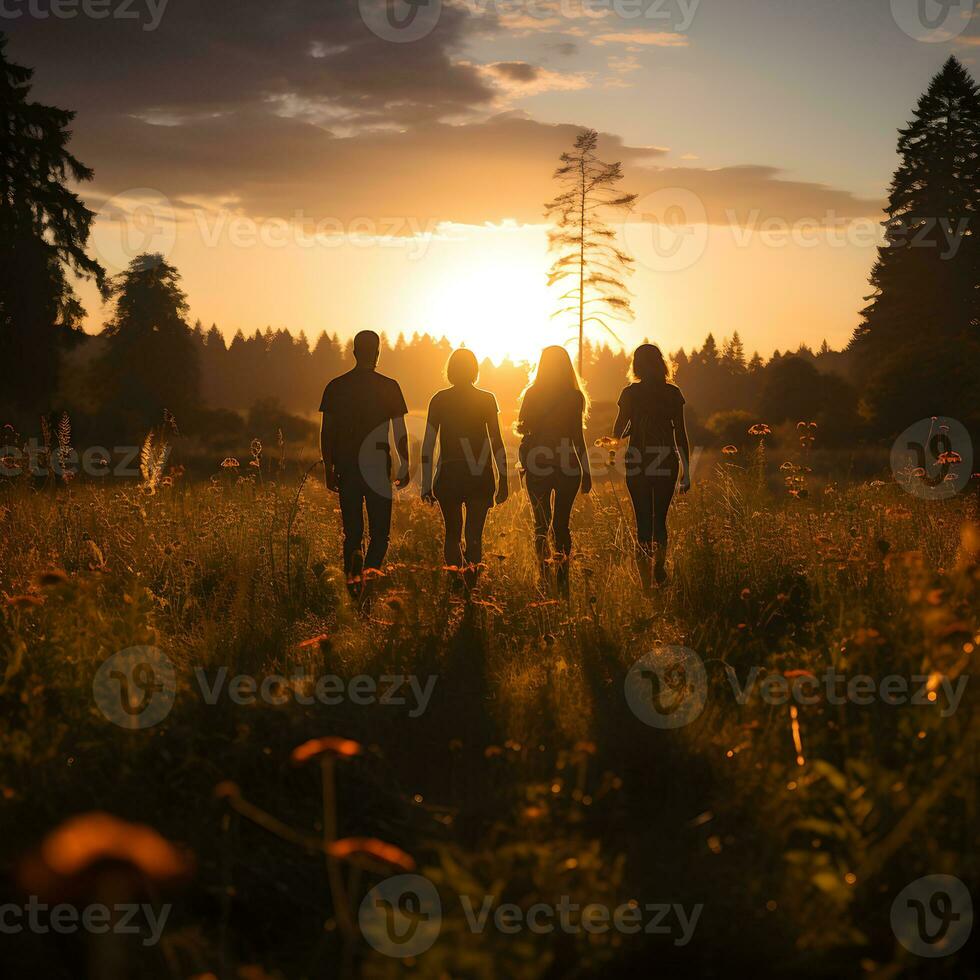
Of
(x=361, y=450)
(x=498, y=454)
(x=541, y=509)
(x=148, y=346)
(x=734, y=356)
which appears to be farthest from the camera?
(x=734, y=356)

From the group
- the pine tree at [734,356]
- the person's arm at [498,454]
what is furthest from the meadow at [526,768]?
the pine tree at [734,356]

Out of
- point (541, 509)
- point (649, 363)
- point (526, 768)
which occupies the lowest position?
point (526, 768)

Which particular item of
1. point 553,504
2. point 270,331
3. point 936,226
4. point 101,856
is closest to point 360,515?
point 553,504

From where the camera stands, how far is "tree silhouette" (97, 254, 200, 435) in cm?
4816

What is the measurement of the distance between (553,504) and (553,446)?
52cm

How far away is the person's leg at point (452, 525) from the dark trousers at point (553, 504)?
69 centimetres

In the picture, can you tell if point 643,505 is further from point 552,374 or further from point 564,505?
point 552,374

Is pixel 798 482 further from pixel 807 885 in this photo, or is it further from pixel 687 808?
pixel 807 885

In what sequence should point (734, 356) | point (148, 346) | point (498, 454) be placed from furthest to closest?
point (734, 356), point (148, 346), point (498, 454)

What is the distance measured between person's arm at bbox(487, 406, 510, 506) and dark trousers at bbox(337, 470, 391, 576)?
0.92 meters

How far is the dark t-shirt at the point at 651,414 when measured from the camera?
26.7 ft

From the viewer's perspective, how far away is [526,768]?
3951 millimetres

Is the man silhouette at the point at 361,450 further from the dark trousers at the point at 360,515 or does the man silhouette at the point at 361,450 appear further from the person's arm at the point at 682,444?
the person's arm at the point at 682,444

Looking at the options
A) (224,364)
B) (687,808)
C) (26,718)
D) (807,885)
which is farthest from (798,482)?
(224,364)
